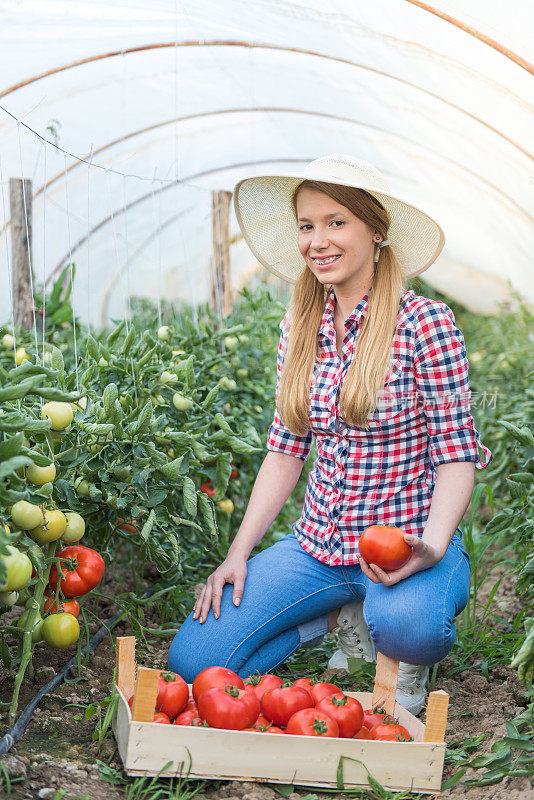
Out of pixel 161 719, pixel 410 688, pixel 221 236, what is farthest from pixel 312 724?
pixel 221 236

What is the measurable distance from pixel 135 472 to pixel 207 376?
0.97 metres

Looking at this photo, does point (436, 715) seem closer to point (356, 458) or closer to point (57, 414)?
point (356, 458)

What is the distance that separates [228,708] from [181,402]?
3.38 ft

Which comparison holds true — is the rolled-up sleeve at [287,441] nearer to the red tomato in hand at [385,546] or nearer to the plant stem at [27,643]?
the red tomato in hand at [385,546]

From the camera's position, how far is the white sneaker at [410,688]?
6.56ft

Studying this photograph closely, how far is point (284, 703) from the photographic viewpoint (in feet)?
5.46

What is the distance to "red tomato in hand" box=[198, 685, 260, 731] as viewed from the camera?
1562 millimetres

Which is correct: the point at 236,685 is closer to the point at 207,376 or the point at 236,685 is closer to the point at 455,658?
the point at 455,658

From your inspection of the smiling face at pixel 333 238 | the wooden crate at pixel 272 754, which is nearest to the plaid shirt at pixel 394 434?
the smiling face at pixel 333 238

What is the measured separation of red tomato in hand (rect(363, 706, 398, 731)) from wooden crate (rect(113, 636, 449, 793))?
10 cm

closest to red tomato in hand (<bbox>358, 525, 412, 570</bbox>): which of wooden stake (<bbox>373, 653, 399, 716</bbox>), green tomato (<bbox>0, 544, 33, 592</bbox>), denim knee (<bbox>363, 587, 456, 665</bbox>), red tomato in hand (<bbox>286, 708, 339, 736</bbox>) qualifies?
denim knee (<bbox>363, 587, 456, 665</bbox>)

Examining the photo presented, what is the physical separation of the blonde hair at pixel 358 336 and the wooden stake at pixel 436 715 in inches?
27.4

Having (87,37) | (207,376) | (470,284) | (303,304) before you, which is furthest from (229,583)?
(470,284)

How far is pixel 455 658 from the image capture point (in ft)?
7.45
